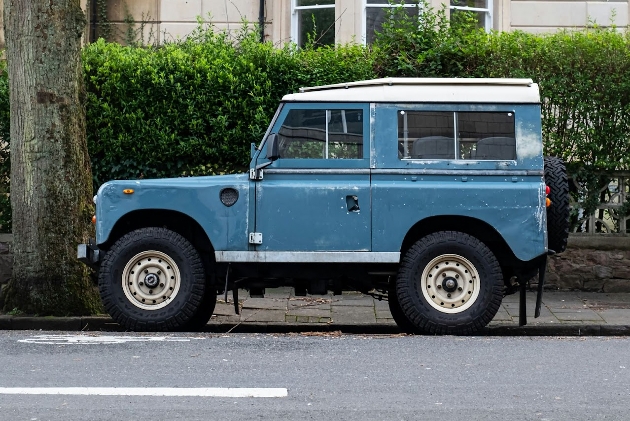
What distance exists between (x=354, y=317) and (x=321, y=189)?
2207mm

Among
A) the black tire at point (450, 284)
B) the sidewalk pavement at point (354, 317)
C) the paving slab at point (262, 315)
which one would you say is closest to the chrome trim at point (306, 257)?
the black tire at point (450, 284)

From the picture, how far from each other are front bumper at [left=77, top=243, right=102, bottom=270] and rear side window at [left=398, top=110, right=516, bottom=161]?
2.83m

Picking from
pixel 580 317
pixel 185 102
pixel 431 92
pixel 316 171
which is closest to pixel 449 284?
pixel 316 171

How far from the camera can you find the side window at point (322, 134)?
9.70m

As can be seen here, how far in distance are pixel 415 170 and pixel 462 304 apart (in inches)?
48.5

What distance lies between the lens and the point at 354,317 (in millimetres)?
11375

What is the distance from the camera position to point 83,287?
36.1ft

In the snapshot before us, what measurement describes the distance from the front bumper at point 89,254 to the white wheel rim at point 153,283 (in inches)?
13.5

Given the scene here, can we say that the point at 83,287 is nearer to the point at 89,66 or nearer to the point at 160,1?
the point at 89,66

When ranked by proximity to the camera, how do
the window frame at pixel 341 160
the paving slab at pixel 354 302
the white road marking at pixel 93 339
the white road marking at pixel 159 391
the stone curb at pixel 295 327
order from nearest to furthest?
the white road marking at pixel 159 391 < the white road marking at pixel 93 339 < the window frame at pixel 341 160 < the stone curb at pixel 295 327 < the paving slab at pixel 354 302

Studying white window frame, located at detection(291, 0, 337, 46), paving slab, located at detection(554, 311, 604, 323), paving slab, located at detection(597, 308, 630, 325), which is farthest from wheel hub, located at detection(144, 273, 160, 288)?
white window frame, located at detection(291, 0, 337, 46)

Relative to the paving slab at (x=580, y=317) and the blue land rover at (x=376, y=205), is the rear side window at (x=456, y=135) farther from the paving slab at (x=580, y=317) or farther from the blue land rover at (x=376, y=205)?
the paving slab at (x=580, y=317)

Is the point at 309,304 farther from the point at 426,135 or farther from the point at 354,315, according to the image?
the point at 426,135

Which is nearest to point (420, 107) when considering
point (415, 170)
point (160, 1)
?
point (415, 170)
